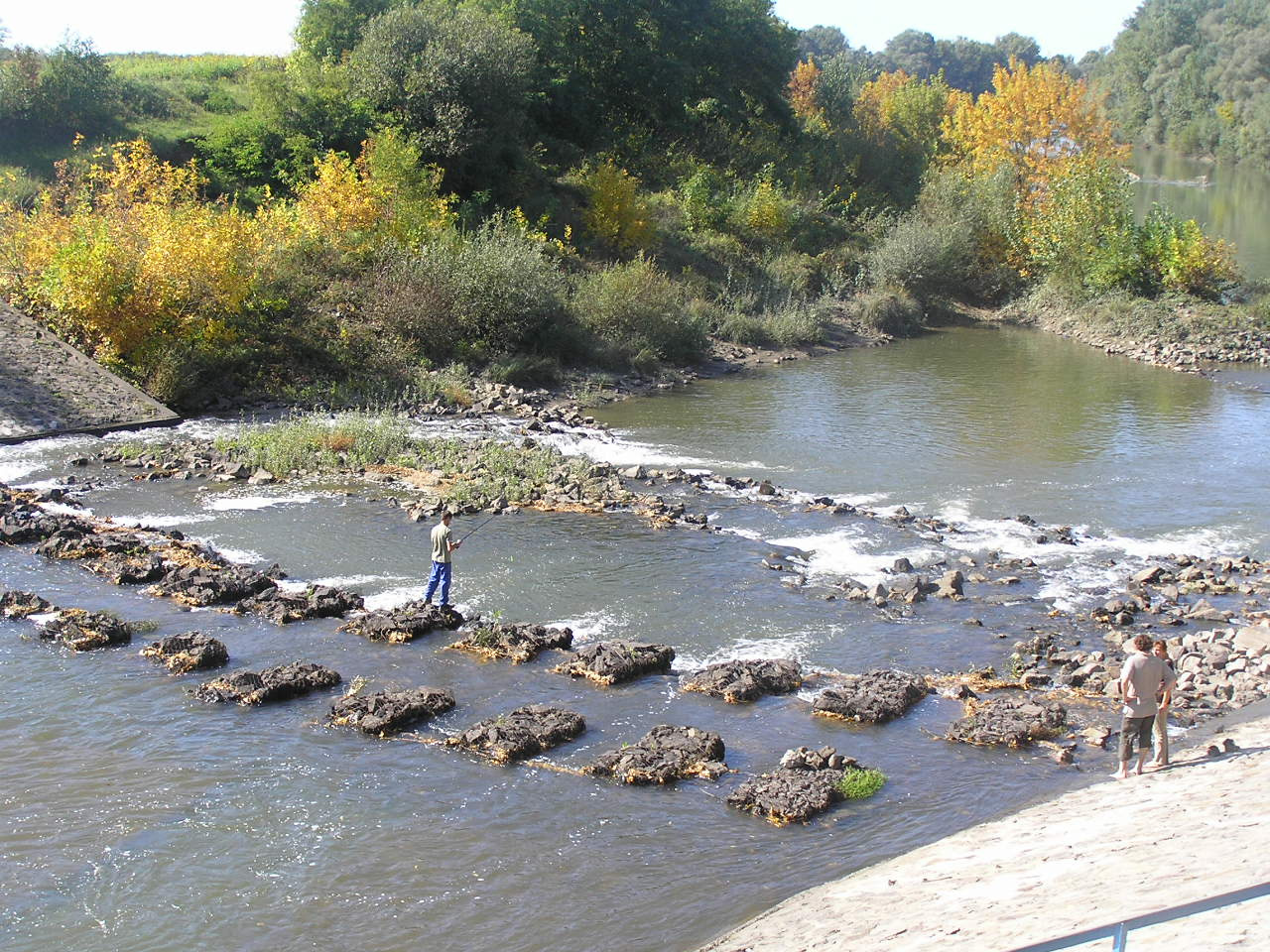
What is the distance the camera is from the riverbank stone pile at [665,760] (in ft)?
38.9

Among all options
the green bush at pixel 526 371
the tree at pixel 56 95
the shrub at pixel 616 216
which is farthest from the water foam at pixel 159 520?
the tree at pixel 56 95

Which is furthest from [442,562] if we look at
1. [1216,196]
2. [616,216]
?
[1216,196]

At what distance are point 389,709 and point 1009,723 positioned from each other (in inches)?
271

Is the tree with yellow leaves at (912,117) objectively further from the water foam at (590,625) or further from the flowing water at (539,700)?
the water foam at (590,625)

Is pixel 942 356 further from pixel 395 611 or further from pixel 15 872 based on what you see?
pixel 15 872

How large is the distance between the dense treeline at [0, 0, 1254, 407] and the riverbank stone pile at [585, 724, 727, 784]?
1954 centimetres

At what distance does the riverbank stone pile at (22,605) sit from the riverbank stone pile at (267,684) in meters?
3.87

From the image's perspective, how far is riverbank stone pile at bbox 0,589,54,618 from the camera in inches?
634

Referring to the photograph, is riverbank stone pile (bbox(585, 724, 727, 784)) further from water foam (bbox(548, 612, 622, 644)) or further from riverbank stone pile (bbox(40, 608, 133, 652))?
riverbank stone pile (bbox(40, 608, 133, 652))

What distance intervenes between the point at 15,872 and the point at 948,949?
25.5ft

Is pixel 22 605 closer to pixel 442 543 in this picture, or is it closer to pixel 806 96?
pixel 442 543

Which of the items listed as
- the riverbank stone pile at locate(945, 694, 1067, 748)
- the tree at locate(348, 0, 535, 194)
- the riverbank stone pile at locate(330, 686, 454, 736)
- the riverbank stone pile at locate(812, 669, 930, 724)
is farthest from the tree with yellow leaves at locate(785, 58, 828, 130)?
the riverbank stone pile at locate(330, 686, 454, 736)

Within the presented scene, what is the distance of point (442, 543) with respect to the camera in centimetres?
1612

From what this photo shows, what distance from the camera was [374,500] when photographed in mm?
21859
